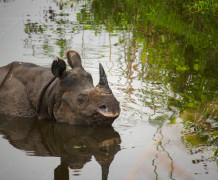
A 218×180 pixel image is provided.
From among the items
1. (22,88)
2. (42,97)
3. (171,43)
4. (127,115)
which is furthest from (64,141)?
(171,43)

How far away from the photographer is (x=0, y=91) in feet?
25.7

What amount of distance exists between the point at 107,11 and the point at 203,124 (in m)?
9.90

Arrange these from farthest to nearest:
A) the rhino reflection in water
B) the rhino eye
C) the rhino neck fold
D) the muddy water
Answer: the rhino neck fold, the rhino eye, the rhino reflection in water, the muddy water

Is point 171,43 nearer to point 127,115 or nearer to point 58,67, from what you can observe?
point 127,115

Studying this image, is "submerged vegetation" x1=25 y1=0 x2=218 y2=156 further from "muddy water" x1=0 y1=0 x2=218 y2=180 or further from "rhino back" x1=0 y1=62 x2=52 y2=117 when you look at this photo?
"rhino back" x1=0 y1=62 x2=52 y2=117

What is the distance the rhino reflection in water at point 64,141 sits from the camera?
5871 mm

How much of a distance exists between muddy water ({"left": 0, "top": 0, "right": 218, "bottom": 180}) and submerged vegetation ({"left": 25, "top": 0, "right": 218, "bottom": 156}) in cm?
2

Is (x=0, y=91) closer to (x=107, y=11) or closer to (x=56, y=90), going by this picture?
(x=56, y=90)

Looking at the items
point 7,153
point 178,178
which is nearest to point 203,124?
point 178,178

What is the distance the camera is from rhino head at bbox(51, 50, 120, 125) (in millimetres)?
6590

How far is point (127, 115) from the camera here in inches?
292

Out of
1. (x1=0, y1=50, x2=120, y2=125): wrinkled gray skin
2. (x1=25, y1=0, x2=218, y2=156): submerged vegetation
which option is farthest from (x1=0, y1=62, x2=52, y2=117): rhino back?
(x1=25, y1=0, x2=218, y2=156): submerged vegetation

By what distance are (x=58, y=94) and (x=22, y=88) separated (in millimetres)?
867

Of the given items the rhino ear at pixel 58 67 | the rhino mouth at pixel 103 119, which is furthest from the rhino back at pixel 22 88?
the rhino mouth at pixel 103 119
